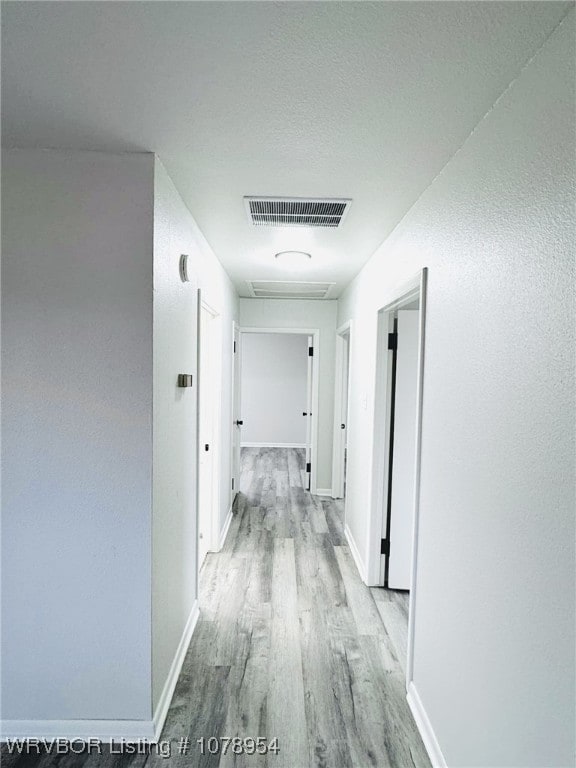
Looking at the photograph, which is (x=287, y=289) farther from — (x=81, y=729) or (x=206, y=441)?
(x=81, y=729)

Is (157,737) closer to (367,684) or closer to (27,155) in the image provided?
(367,684)

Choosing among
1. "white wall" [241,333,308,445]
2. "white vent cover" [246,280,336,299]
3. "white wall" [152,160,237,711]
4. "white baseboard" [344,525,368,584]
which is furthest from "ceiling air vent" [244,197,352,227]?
"white wall" [241,333,308,445]

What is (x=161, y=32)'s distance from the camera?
3.41 ft

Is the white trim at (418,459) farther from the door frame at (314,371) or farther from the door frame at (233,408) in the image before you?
the door frame at (314,371)

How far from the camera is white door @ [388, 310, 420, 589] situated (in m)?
2.92

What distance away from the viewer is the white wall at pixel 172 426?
1772 millimetres

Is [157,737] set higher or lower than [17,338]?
lower

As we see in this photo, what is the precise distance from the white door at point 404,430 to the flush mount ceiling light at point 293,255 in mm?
776

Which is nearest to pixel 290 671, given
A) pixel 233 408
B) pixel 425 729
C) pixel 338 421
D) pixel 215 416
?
pixel 425 729

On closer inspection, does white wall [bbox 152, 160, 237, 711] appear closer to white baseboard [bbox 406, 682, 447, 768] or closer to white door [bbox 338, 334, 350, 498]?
white baseboard [bbox 406, 682, 447, 768]

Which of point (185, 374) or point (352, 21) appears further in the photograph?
point (185, 374)

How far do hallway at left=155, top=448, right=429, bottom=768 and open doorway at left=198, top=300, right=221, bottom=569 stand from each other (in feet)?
0.73

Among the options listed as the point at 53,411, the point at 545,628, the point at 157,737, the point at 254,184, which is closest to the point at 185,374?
the point at 53,411

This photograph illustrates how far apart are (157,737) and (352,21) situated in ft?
8.29
